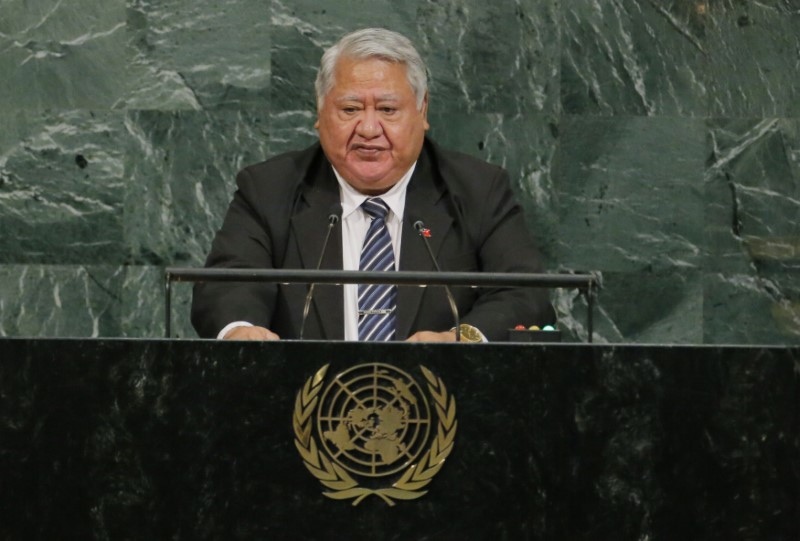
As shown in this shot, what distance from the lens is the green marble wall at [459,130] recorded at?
17.6ft

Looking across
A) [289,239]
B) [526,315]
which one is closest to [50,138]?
[289,239]

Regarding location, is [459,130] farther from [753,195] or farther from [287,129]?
[753,195]

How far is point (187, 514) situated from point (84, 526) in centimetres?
20

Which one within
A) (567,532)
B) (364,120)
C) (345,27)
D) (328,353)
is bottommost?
(567,532)

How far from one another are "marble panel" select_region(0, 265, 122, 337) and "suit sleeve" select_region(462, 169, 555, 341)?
1691 millimetres

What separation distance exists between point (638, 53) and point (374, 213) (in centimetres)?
159

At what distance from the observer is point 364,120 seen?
168 inches

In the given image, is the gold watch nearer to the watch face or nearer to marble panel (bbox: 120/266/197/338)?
the watch face

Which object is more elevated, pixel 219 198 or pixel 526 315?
pixel 219 198

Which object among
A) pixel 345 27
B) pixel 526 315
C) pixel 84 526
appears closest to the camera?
pixel 84 526

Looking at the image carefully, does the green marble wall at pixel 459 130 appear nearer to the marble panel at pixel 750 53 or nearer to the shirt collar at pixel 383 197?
the marble panel at pixel 750 53

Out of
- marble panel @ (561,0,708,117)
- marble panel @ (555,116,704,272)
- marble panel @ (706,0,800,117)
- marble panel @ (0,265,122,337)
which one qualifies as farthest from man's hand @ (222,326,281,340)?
marble panel @ (706,0,800,117)

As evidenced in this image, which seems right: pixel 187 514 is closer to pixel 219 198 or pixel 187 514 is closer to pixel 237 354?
pixel 237 354

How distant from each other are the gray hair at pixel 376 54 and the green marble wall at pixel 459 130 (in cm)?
104
